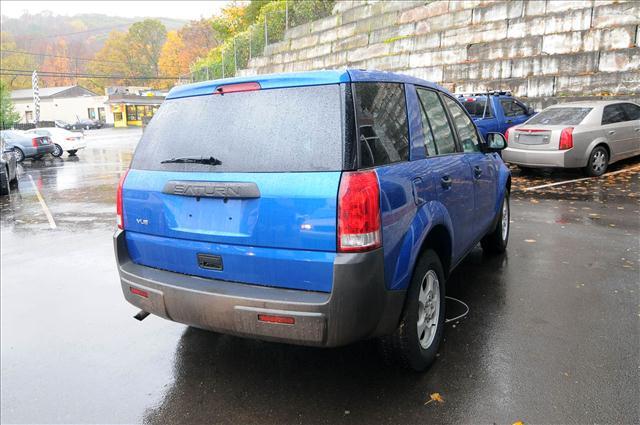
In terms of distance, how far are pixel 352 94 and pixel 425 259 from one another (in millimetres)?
1185

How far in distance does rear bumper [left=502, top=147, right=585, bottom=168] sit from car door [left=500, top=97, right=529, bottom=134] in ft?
8.62

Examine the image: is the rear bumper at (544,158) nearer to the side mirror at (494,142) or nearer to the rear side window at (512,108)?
the rear side window at (512,108)

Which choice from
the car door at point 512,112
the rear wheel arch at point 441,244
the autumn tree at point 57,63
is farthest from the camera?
the autumn tree at point 57,63

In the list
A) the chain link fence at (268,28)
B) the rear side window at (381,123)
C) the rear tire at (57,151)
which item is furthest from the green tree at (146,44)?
the rear side window at (381,123)

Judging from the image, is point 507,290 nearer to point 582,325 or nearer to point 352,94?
point 582,325

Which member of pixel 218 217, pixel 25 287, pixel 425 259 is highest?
pixel 218 217

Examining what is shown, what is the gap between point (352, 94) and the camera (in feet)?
9.71

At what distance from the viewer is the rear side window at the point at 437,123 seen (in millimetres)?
3914

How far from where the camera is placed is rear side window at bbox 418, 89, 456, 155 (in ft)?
12.8

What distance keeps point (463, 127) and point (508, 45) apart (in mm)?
16137

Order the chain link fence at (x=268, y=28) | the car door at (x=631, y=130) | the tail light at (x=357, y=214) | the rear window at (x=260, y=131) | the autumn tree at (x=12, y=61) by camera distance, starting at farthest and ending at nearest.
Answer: the autumn tree at (x=12, y=61)
the chain link fence at (x=268, y=28)
the car door at (x=631, y=130)
the rear window at (x=260, y=131)
the tail light at (x=357, y=214)

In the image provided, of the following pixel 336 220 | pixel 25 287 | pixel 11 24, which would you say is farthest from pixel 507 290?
pixel 11 24

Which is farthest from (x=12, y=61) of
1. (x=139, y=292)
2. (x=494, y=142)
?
(x=139, y=292)

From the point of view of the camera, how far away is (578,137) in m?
10.8
